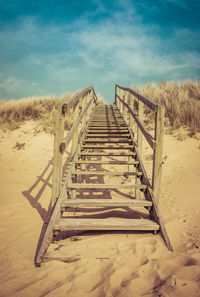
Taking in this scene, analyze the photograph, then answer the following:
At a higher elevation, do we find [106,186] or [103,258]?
[106,186]

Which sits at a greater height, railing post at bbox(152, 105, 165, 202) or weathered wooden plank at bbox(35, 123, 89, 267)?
railing post at bbox(152, 105, 165, 202)

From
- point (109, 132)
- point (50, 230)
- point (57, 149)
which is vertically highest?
point (109, 132)

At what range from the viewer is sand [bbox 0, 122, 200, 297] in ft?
5.25

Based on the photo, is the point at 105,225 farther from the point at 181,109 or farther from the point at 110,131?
the point at 181,109

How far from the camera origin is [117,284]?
5.40 feet

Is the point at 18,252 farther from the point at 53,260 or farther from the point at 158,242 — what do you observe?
the point at 158,242

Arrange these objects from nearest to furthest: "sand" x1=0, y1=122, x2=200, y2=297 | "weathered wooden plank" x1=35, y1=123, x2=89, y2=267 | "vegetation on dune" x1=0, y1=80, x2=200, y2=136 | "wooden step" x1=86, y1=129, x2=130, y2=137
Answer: "sand" x1=0, y1=122, x2=200, y2=297 < "weathered wooden plank" x1=35, y1=123, x2=89, y2=267 < "wooden step" x1=86, y1=129, x2=130, y2=137 < "vegetation on dune" x1=0, y1=80, x2=200, y2=136

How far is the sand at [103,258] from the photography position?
1.60 metres

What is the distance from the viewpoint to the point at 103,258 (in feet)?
6.60

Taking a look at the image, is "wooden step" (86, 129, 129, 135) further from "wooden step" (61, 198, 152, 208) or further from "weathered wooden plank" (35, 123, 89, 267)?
"wooden step" (61, 198, 152, 208)

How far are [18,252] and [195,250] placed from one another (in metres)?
1.95

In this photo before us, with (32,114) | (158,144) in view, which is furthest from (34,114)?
(158,144)

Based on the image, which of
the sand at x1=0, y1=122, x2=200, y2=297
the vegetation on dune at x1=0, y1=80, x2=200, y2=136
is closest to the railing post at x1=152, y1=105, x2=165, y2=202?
the sand at x1=0, y1=122, x2=200, y2=297

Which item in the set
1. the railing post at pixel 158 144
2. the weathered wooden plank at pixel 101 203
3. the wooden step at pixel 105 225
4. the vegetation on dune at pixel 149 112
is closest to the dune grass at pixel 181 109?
the vegetation on dune at pixel 149 112
